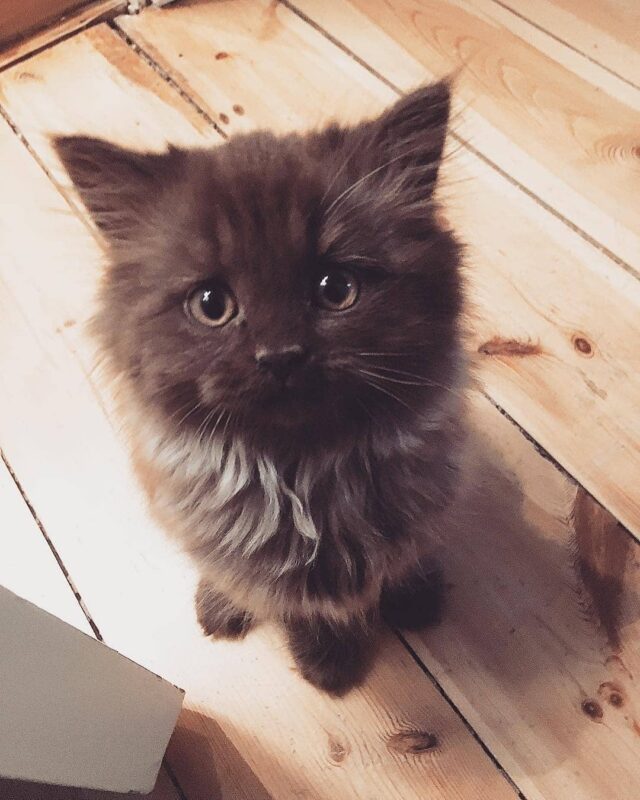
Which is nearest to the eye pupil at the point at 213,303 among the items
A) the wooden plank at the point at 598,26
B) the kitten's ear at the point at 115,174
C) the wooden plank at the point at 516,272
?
the kitten's ear at the point at 115,174

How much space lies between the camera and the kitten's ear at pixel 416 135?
0.79 metres

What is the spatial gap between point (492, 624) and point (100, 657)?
58 centimetres

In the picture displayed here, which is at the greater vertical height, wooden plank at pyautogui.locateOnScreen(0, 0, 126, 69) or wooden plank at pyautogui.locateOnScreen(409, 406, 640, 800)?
wooden plank at pyautogui.locateOnScreen(0, 0, 126, 69)

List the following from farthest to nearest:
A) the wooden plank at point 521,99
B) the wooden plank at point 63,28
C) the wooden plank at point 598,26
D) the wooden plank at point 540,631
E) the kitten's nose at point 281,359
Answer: the wooden plank at point 63,28 < the wooden plank at point 598,26 < the wooden plank at point 521,99 < the wooden plank at point 540,631 < the kitten's nose at point 281,359

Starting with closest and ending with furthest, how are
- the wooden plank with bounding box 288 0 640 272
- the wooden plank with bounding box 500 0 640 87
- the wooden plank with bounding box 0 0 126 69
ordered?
the wooden plank with bounding box 288 0 640 272, the wooden plank with bounding box 500 0 640 87, the wooden plank with bounding box 0 0 126 69

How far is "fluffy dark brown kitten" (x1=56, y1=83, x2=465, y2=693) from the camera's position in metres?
0.72

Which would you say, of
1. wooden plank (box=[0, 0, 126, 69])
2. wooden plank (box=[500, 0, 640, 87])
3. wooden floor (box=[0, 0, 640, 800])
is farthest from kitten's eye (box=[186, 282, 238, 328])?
wooden plank (box=[0, 0, 126, 69])

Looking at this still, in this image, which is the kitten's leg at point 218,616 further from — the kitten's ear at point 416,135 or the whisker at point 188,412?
the kitten's ear at point 416,135

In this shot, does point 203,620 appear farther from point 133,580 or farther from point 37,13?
point 37,13

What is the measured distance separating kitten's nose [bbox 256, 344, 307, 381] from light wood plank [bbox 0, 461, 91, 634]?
0.70m

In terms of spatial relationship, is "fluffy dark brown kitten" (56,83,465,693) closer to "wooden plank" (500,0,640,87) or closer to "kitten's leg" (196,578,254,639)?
"kitten's leg" (196,578,254,639)

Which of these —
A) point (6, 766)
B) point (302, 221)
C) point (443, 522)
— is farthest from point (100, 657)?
point (302, 221)

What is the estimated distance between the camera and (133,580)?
124 cm

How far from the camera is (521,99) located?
5.28 feet
